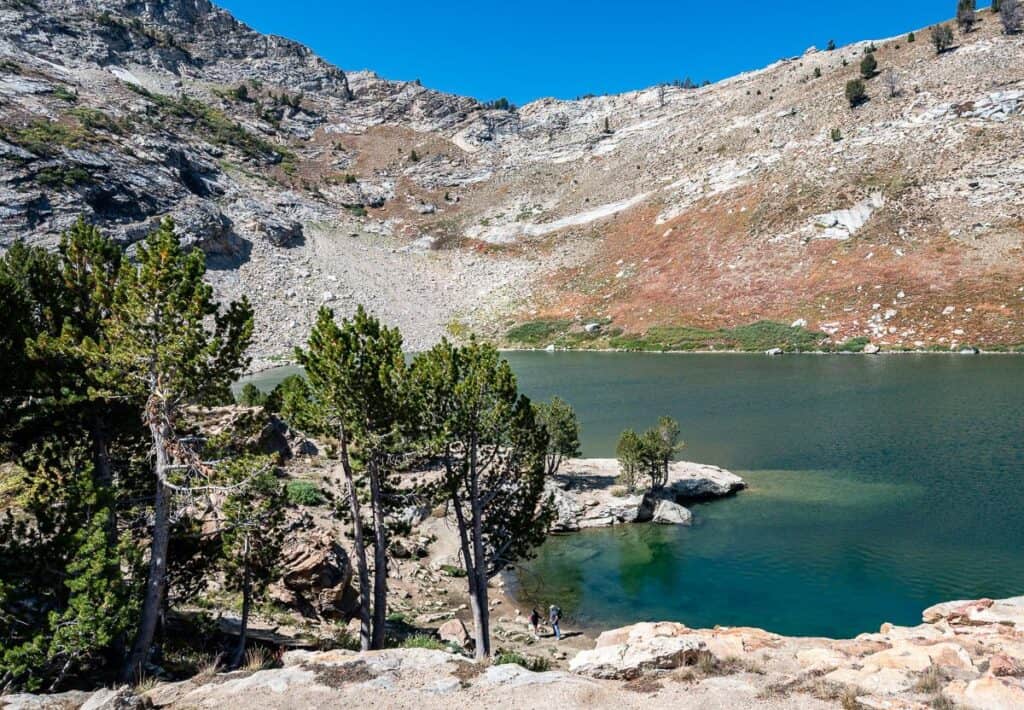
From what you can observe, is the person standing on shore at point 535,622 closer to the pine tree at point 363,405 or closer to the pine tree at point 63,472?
the pine tree at point 363,405

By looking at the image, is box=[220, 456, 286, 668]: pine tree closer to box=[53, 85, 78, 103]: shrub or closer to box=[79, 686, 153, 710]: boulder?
box=[79, 686, 153, 710]: boulder

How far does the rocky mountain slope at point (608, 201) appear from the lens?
295 feet

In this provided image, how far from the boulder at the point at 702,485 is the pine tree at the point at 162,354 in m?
31.3

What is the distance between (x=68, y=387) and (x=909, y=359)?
282 feet

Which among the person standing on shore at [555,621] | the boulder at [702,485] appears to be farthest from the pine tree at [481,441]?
the boulder at [702,485]

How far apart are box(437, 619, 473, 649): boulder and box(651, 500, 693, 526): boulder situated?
16.4m

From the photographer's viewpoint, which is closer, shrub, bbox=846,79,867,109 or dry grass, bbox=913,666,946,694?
dry grass, bbox=913,666,946,694

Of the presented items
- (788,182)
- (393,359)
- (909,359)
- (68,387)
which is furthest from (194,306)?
(788,182)

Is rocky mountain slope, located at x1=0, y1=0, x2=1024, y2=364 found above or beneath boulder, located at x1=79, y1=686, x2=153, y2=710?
above

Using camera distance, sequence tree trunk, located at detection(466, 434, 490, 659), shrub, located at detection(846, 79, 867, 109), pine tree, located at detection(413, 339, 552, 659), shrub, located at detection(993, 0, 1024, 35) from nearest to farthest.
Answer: tree trunk, located at detection(466, 434, 490, 659) < pine tree, located at detection(413, 339, 552, 659) < shrub, located at detection(993, 0, 1024, 35) < shrub, located at detection(846, 79, 867, 109)

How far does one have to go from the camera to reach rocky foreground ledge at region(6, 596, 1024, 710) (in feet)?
36.7

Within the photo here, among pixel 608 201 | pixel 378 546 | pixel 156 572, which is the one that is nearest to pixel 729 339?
pixel 608 201

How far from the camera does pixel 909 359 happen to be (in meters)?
74.1

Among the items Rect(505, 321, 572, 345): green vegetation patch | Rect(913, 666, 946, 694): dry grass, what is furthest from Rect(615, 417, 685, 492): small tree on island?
Rect(505, 321, 572, 345): green vegetation patch
